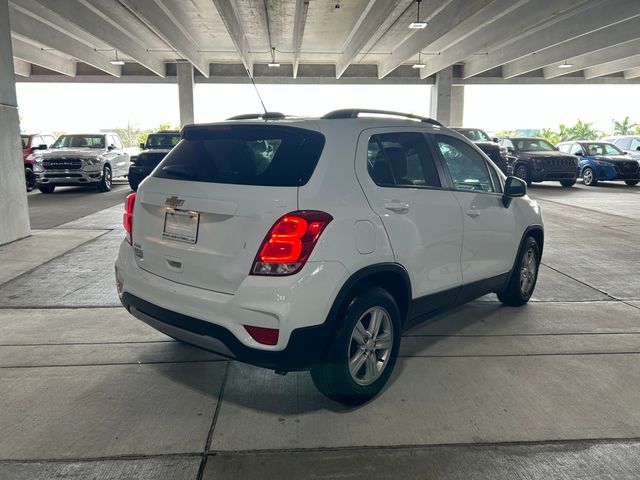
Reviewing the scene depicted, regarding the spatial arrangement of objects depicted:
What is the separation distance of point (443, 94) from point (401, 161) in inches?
1025

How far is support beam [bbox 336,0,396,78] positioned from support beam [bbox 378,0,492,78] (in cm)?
167

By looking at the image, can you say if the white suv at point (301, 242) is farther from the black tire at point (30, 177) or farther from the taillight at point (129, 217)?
the black tire at point (30, 177)

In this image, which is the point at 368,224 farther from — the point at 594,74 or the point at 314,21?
the point at 594,74

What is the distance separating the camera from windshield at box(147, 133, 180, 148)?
15633mm

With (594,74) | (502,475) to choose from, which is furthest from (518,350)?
(594,74)

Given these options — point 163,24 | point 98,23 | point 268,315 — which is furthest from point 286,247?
point 98,23

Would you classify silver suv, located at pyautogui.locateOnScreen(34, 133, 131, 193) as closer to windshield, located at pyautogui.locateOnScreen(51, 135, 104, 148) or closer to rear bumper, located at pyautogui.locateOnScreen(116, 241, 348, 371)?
windshield, located at pyautogui.locateOnScreen(51, 135, 104, 148)

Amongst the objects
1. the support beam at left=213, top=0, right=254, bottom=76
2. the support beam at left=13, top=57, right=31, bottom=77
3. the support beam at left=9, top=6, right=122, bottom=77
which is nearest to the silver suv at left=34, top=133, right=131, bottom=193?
the support beam at left=9, top=6, right=122, bottom=77

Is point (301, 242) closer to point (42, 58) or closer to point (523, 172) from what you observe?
point (523, 172)

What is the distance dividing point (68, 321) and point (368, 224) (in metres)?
3.11

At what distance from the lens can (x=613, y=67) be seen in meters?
26.2

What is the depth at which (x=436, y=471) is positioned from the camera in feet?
8.42

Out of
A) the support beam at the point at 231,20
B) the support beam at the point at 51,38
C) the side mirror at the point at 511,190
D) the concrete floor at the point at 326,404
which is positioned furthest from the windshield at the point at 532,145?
the support beam at the point at 51,38

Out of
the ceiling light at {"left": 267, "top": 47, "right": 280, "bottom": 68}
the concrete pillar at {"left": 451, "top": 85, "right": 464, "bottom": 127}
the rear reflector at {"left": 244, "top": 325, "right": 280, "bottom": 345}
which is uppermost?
the ceiling light at {"left": 267, "top": 47, "right": 280, "bottom": 68}
